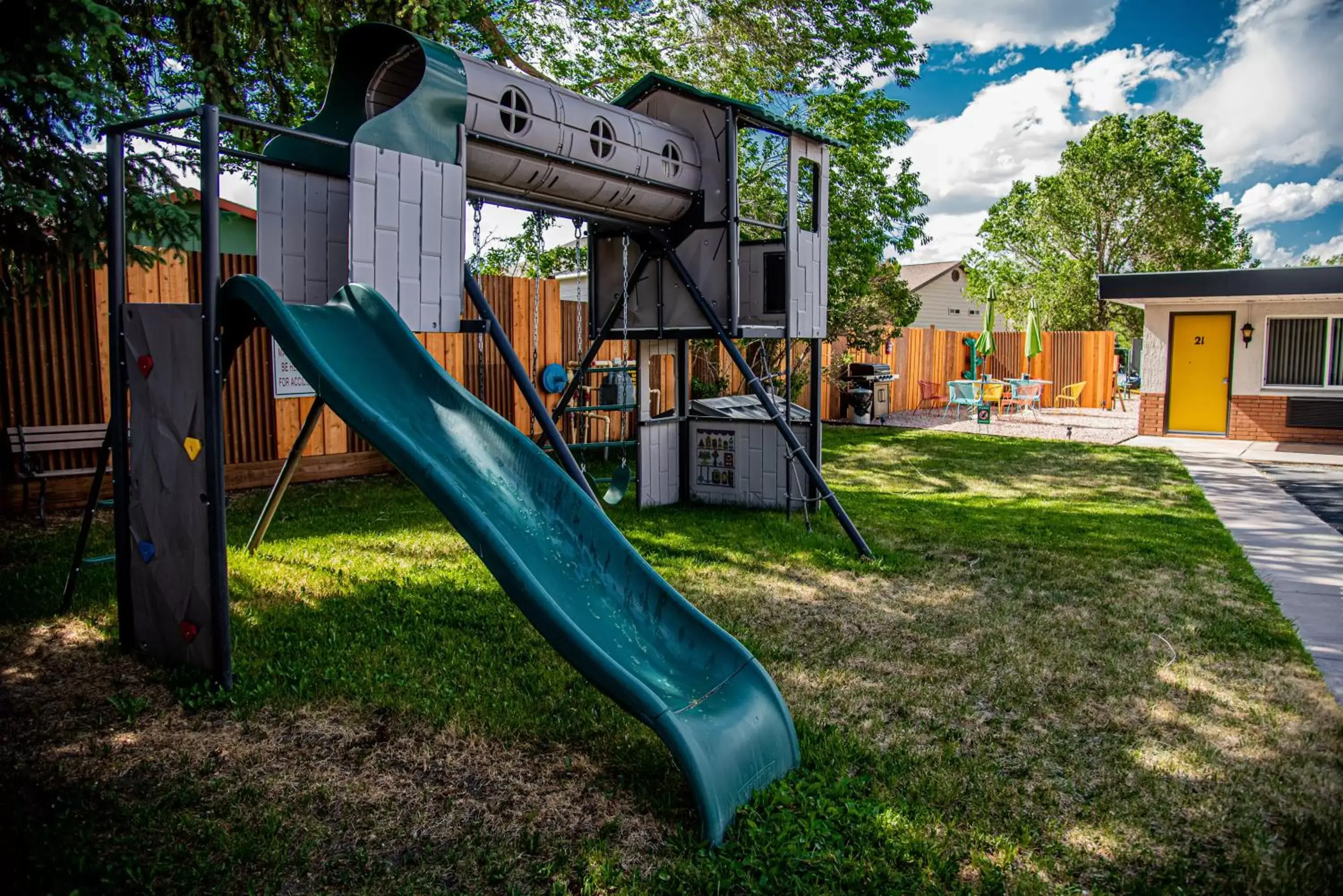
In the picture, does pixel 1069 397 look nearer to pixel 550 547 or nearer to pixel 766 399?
pixel 766 399

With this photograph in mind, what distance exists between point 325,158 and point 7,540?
4411 millimetres

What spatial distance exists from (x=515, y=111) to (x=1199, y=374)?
14513 mm

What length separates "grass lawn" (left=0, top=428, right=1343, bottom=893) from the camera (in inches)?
112

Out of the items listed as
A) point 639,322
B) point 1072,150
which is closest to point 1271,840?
point 639,322

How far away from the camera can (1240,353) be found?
15375mm

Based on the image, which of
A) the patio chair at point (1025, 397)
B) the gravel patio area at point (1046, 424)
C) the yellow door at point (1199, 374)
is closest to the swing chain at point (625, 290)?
the gravel patio area at point (1046, 424)

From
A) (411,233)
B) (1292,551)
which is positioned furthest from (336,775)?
(1292,551)

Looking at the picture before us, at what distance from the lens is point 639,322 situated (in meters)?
8.66

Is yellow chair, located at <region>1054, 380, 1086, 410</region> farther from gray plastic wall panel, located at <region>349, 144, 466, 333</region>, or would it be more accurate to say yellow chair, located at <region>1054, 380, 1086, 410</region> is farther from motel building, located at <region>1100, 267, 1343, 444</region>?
gray plastic wall panel, located at <region>349, 144, 466, 333</region>

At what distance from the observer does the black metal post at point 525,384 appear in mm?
5418

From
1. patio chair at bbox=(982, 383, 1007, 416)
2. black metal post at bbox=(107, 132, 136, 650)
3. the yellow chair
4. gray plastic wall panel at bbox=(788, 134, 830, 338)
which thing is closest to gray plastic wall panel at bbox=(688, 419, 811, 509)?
gray plastic wall panel at bbox=(788, 134, 830, 338)

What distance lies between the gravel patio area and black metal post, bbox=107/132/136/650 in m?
14.5

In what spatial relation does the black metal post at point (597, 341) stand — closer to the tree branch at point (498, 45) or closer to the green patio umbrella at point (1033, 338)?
the tree branch at point (498, 45)

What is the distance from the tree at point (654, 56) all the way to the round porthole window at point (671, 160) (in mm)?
2391
